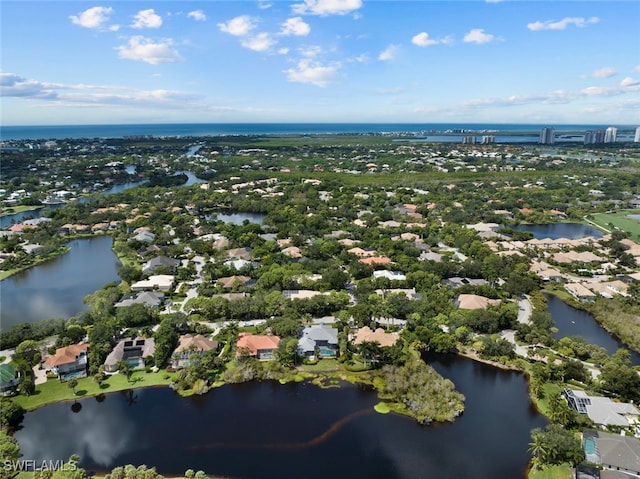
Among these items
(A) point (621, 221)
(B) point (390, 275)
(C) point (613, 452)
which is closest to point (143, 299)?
(B) point (390, 275)

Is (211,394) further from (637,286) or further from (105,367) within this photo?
(637,286)

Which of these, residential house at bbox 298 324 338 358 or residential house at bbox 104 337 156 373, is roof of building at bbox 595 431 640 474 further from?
residential house at bbox 104 337 156 373

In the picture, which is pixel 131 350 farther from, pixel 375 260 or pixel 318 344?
pixel 375 260

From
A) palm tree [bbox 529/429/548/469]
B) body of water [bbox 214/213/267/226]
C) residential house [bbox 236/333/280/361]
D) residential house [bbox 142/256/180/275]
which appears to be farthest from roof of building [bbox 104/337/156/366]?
body of water [bbox 214/213/267/226]


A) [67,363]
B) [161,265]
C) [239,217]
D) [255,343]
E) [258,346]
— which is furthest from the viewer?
[239,217]

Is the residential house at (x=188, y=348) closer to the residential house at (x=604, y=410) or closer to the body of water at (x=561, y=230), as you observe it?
the residential house at (x=604, y=410)

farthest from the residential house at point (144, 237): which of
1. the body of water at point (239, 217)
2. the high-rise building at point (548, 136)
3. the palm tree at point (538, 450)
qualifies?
the high-rise building at point (548, 136)
